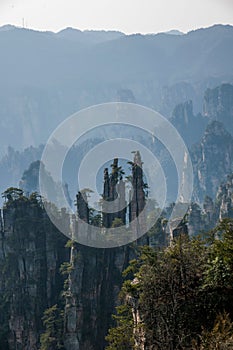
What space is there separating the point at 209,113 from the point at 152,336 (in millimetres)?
176218

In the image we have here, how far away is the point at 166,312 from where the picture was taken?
20.7m

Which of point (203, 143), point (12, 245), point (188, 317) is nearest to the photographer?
point (188, 317)

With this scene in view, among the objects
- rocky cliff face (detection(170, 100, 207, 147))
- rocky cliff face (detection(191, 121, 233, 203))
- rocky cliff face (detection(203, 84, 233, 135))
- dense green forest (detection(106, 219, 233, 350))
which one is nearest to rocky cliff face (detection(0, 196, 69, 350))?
dense green forest (detection(106, 219, 233, 350))

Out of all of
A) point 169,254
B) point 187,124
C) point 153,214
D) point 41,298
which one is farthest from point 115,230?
point 187,124

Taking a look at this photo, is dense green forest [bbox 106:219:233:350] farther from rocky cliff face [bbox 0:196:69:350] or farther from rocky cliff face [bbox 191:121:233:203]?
rocky cliff face [bbox 191:121:233:203]

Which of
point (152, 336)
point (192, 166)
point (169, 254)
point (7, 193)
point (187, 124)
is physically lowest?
point (152, 336)

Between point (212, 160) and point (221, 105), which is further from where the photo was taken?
point (221, 105)

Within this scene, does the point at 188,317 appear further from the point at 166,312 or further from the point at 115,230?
the point at 115,230

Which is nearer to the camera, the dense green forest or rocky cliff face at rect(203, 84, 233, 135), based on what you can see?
the dense green forest

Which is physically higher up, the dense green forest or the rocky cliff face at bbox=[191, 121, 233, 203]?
the rocky cliff face at bbox=[191, 121, 233, 203]

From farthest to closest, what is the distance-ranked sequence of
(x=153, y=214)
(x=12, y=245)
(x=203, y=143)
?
(x=203, y=143) < (x=153, y=214) < (x=12, y=245)

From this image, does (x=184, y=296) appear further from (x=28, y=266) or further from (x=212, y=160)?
(x=212, y=160)

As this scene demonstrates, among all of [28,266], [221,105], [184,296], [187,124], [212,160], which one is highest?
[221,105]

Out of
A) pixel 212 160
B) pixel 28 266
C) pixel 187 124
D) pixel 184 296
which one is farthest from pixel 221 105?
pixel 184 296
